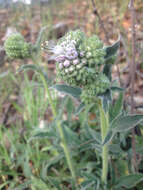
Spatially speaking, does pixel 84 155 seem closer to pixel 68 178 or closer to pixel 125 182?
pixel 68 178

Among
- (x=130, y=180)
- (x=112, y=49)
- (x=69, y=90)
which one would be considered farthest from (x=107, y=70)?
(x=130, y=180)

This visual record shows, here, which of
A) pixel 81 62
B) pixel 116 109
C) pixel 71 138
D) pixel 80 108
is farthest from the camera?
pixel 71 138

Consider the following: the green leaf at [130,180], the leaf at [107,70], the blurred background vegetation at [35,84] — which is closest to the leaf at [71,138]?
the blurred background vegetation at [35,84]

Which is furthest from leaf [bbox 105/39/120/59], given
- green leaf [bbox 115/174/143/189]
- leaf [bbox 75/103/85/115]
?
green leaf [bbox 115/174/143/189]

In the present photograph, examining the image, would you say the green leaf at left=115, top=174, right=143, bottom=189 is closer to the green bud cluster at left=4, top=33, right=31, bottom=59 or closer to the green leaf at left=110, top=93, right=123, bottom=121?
the green leaf at left=110, top=93, right=123, bottom=121

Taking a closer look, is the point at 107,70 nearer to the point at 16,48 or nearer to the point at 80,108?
the point at 80,108

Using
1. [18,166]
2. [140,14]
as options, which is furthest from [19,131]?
[140,14]
